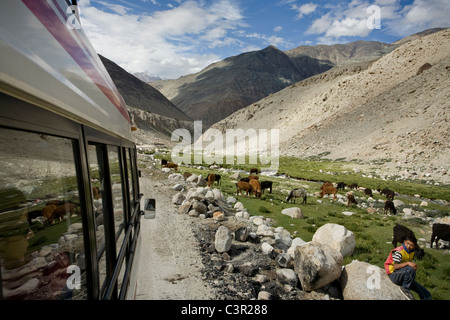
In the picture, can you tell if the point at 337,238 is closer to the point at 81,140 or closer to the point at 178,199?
the point at 178,199

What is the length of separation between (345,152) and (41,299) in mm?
52670

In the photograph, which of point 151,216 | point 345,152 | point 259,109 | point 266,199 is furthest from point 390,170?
point 259,109

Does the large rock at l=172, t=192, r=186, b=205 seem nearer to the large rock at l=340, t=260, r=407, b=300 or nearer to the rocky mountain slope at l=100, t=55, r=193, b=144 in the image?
the large rock at l=340, t=260, r=407, b=300

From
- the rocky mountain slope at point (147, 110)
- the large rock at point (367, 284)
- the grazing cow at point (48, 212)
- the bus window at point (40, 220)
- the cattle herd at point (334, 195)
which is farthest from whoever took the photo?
the rocky mountain slope at point (147, 110)

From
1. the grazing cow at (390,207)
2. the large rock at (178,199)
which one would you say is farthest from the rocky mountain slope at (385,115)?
the large rock at (178,199)

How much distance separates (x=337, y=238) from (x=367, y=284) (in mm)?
2672

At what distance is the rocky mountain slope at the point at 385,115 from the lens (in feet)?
120

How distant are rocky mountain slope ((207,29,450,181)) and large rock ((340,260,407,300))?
30.9 meters

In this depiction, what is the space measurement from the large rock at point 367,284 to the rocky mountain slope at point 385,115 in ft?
101

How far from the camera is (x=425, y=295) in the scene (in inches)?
207

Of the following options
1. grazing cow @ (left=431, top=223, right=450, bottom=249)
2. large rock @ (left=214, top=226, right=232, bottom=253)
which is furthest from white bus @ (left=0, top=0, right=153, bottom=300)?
grazing cow @ (left=431, top=223, right=450, bottom=249)

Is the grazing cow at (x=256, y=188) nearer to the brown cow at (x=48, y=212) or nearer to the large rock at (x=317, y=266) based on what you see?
the large rock at (x=317, y=266)

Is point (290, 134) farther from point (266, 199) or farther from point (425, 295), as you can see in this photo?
point (425, 295)

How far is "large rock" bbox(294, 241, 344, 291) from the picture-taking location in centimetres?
551
